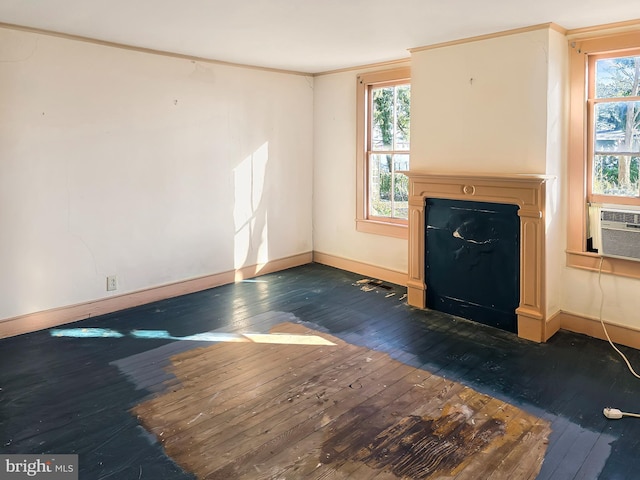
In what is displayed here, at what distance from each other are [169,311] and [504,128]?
3401mm

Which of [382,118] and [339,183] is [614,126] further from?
[339,183]

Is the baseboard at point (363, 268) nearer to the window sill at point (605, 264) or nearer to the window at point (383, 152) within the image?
the window at point (383, 152)

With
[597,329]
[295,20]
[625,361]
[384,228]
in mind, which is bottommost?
[625,361]

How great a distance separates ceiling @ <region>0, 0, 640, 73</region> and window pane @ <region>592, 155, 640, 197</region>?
1004 mm

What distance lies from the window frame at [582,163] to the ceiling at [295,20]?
21 centimetres

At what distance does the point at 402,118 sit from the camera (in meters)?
5.29

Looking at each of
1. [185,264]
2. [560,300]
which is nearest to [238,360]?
[185,264]

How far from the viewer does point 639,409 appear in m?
2.82

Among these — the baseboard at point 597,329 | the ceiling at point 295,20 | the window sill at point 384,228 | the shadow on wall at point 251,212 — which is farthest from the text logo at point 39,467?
the window sill at point 384,228

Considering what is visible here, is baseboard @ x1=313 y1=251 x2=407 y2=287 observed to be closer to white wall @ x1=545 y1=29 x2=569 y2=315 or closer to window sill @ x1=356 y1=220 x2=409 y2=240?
window sill @ x1=356 y1=220 x2=409 y2=240

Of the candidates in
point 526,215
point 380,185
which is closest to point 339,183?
point 380,185

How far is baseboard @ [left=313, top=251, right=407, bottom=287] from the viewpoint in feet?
17.8

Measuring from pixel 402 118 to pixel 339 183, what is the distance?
115 centimetres

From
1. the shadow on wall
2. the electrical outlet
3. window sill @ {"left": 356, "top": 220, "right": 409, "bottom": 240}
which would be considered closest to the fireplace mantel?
window sill @ {"left": 356, "top": 220, "right": 409, "bottom": 240}
